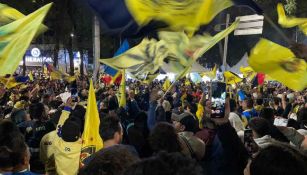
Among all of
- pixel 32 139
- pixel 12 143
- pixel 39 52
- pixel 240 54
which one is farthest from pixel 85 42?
pixel 12 143

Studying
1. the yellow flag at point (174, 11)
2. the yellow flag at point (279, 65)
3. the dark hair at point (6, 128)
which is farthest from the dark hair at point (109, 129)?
the yellow flag at point (279, 65)

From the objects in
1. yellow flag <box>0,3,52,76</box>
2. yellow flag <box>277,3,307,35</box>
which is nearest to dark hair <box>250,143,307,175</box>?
yellow flag <box>0,3,52,76</box>

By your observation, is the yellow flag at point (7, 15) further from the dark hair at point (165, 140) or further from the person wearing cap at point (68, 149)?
the dark hair at point (165, 140)

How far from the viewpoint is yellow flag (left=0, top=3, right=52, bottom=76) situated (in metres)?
6.00

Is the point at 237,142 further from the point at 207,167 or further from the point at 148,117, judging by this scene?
the point at 148,117

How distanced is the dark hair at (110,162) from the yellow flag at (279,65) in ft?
12.3

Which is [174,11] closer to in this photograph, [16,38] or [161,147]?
[16,38]

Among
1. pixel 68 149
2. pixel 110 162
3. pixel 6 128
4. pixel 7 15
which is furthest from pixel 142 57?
pixel 110 162

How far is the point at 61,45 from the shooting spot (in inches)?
1620

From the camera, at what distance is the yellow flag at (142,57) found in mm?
8680

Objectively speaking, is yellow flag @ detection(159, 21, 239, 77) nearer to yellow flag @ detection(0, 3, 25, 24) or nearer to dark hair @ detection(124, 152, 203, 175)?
yellow flag @ detection(0, 3, 25, 24)

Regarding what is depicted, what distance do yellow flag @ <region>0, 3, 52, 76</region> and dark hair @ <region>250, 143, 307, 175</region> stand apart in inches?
168

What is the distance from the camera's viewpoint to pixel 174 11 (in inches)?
235

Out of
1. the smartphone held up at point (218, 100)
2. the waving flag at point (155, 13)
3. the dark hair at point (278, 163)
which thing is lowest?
the dark hair at point (278, 163)
